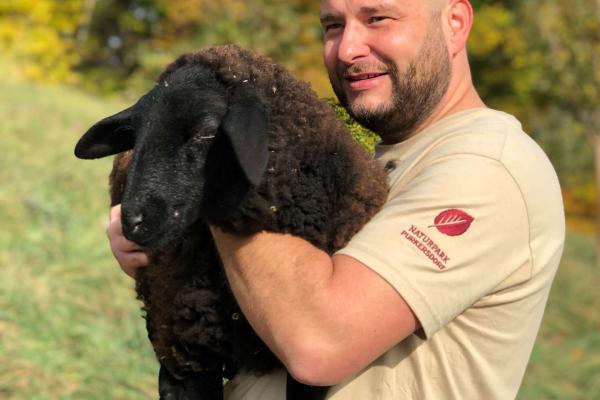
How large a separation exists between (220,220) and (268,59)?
1.73ft

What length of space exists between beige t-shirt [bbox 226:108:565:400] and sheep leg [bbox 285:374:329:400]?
6 centimetres

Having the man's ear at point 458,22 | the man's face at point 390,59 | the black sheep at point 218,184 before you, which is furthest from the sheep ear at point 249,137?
the man's ear at point 458,22

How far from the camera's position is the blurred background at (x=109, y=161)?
5.70 m

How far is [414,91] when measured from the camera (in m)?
2.54

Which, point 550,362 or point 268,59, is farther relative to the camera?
point 550,362

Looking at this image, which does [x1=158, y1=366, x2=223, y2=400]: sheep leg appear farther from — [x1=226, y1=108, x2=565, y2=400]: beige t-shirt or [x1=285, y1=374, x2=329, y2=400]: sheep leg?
[x1=285, y1=374, x2=329, y2=400]: sheep leg

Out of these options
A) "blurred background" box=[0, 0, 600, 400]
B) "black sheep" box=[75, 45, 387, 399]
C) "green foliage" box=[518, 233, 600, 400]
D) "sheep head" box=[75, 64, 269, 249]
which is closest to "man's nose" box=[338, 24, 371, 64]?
"black sheep" box=[75, 45, 387, 399]

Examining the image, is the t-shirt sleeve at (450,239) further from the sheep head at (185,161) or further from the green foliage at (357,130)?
the green foliage at (357,130)

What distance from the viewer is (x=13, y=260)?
6309 millimetres

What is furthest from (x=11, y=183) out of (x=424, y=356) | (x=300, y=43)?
(x=300, y=43)

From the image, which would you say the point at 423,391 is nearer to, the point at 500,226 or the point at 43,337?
the point at 500,226

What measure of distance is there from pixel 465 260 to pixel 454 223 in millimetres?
103

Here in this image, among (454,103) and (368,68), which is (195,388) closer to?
(368,68)

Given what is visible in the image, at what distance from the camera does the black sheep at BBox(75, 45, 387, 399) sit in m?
2.08
